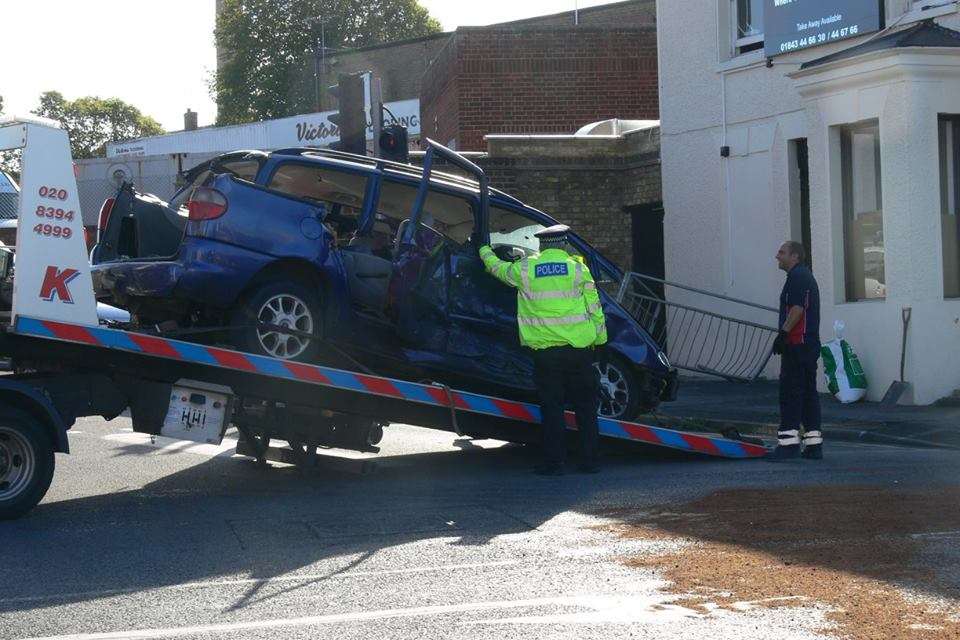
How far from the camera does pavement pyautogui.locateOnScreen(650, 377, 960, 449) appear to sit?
1248 cm

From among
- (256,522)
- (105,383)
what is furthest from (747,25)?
(256,522)

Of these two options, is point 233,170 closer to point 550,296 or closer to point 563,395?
point 550,296

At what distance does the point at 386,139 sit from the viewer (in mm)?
15172

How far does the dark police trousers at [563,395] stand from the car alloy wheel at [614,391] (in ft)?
3.10

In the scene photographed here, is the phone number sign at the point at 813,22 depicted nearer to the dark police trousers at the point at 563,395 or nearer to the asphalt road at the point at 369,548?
the asphalt road at the point at 369,548

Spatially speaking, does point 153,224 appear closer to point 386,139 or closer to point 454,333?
point 454,333

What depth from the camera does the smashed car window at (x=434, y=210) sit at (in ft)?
33.8

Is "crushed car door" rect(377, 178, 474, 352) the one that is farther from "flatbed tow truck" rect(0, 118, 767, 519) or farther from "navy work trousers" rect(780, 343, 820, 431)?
"navy work trousers" rect(780, 343, 820, 431)

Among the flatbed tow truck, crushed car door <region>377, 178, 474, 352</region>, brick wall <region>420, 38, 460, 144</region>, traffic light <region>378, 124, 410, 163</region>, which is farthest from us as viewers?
brick wall <region>420, 38, 460, 144</region>

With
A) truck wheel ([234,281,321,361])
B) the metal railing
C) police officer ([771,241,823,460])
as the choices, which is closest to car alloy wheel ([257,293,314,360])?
truck wheel ([234,281,321,361])

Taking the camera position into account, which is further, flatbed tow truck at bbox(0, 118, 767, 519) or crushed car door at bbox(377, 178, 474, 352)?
crushed car door at bbox(377, 178, 474, 352)

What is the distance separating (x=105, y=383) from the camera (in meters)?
8.91

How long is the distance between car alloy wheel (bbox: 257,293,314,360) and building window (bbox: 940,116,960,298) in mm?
8138

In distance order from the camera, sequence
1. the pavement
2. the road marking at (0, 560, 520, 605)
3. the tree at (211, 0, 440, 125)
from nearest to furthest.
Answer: the road marking at (0, 560, 520, 605) → the pavement → the tree at (211, 0, 440, 125)
